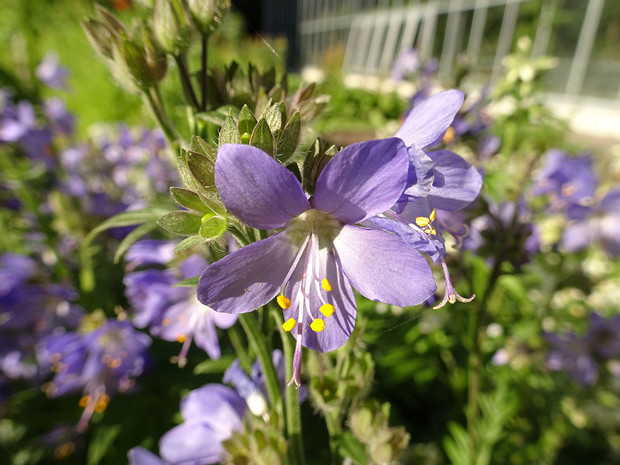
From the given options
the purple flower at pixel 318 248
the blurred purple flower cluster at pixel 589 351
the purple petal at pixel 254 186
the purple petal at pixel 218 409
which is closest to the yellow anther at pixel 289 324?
the purple flower at pixel 318 248

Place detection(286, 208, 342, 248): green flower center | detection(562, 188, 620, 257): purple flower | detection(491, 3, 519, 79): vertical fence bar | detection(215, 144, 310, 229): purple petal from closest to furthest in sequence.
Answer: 1. detection(215, 144, 310, 229): purple petal
2. detection(286, 208, 342, 248): green flower center
3. detection(562, 188, 620, 257): purple flower
4. detection(491, 3, 519, 79): vertical fence bar

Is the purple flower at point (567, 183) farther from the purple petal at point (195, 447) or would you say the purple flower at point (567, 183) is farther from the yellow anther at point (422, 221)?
the purple petal at point (195, 447)

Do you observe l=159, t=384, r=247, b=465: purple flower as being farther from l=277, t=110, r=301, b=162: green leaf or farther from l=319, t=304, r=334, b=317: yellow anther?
l=277, t=110, r=301, b=162: green leaf

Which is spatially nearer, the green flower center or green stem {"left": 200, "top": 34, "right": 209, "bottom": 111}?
the green flower center

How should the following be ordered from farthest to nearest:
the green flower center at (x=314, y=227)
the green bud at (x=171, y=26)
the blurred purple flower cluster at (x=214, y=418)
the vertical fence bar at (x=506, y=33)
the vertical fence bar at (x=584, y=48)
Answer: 1. the vertical fence bar at (x=506, y=33)
2. the vertical fence bar at (x=584, y=48)
3. the blurred purple flower cluster at (x=214, y=418)
4. the green bud at (x=171, y=26)
5. the green flower center at (x=314, y=227)

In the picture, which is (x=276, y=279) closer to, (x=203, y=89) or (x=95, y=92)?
(x=203, y=89)

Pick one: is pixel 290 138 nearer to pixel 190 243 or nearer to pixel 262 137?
pixel 262 137

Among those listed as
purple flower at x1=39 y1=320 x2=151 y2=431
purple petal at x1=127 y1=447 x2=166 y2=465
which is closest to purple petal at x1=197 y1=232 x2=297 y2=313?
purple petal at x1=127 y1=447 x2=166 y2=465
